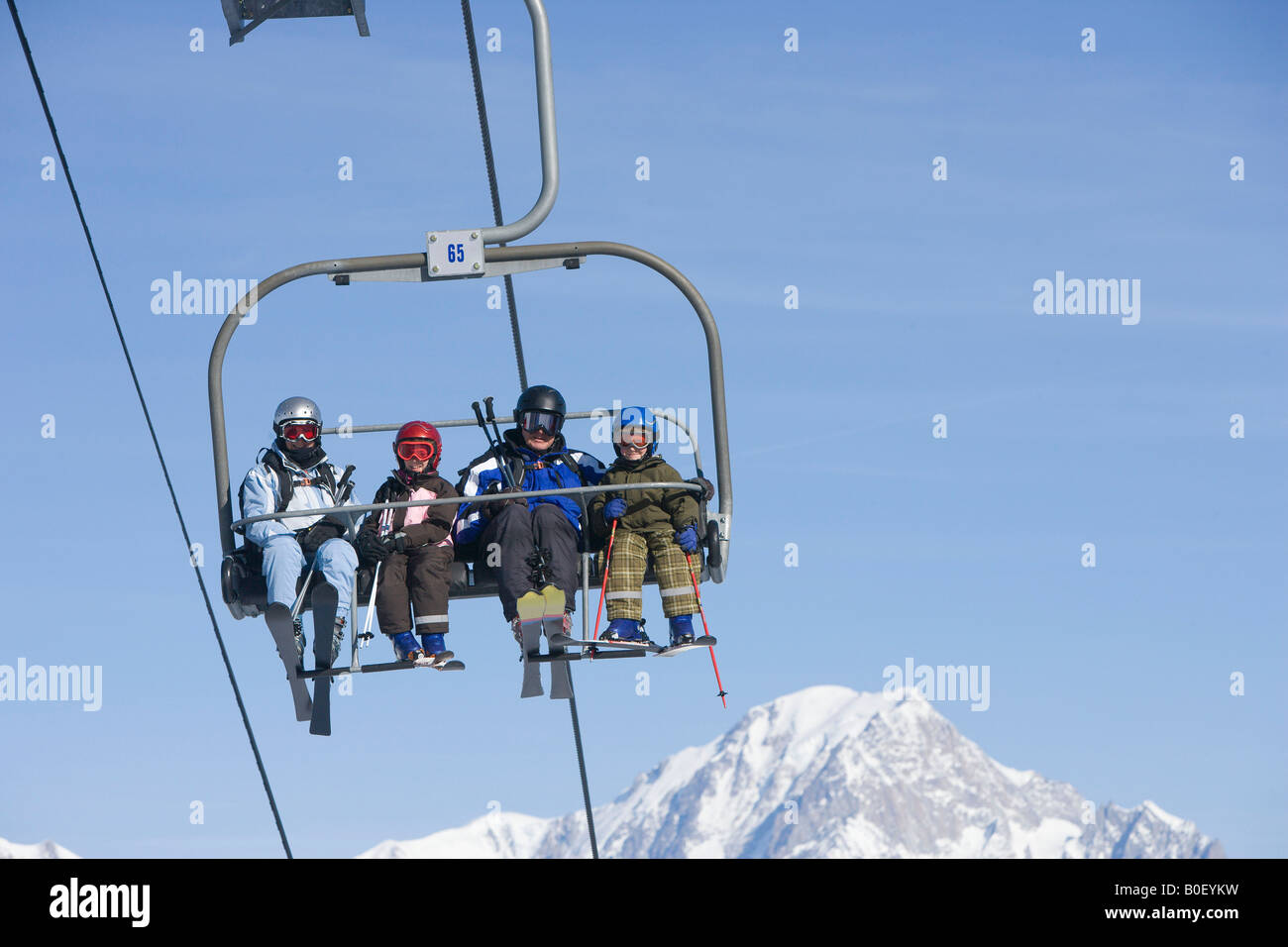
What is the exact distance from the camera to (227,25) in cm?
905

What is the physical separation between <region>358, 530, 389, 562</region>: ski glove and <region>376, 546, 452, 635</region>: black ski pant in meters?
0.05

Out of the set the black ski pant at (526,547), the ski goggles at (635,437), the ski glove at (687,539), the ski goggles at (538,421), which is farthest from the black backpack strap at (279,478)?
the ski glove at (687,539)

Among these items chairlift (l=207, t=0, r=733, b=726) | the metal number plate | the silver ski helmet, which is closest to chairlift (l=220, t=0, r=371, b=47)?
chairlift (l=207, t=0, r=733, b=726)

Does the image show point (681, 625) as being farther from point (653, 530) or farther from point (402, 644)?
point (402, 644)

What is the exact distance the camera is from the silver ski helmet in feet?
34.2

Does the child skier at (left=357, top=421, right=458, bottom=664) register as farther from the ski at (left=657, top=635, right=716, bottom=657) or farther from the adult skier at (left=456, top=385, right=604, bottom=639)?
the ski at (left=657, top=635, right=716, bottom=657)

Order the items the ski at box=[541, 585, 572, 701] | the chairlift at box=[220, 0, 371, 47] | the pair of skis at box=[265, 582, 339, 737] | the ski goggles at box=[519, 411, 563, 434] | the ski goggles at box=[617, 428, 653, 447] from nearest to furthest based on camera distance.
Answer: the chairlift at box=[220, 0, 371, 47] → the ski at box=[541, 585, 572, 701] → the pair of skis at box=[265, 582, 339, 737] → the ski goggles at box=[617, 428, 653, 447] → the ski goggles at box=[519, 411, 563, 434]

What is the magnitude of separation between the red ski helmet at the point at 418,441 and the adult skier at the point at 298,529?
397mm

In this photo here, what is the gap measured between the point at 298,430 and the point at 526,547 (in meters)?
1.62

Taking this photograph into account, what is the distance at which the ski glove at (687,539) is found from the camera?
10023mm

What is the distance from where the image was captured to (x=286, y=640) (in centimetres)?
973

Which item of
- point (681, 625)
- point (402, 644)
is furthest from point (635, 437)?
point (402, 644)
